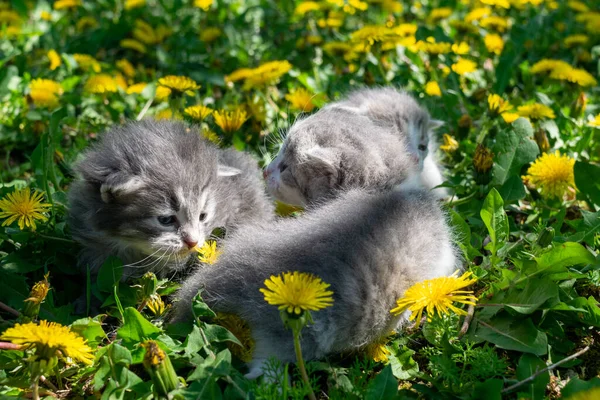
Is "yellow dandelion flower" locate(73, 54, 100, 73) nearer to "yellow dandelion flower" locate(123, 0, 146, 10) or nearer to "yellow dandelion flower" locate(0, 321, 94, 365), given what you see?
"yellow dandelion flower" locate(123, 0, 146, 10)

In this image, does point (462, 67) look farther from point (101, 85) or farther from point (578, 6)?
point (101, 85)

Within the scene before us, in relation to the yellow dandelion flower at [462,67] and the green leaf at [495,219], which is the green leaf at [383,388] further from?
the yellow dandelion flower at [462,67]

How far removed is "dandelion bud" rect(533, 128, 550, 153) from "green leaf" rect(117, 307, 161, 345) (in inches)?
92.6

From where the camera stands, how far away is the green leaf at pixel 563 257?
8.32 ft

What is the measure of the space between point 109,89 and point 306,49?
5.42 feet

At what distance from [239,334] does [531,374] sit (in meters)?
1.06

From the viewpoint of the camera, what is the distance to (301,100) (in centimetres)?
414

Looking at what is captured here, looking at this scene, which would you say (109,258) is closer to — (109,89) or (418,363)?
(418,363)

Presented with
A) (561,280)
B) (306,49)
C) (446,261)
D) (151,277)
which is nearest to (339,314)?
(446,261)

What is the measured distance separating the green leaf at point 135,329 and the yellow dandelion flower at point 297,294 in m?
0.61

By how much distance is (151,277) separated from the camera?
272 cm

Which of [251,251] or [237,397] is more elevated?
[251,251]

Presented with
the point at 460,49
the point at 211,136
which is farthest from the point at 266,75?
the point at 460,49

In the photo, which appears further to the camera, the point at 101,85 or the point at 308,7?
the point at 308,7
